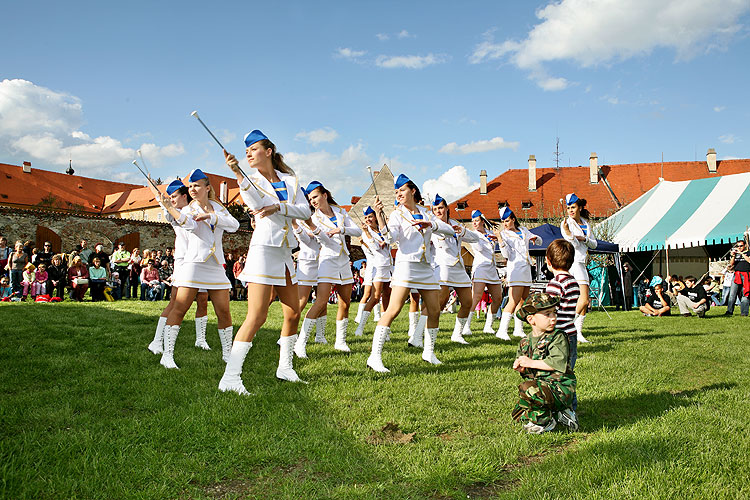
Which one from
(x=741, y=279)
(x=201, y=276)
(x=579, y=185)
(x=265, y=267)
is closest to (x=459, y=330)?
(x=201, y=276)

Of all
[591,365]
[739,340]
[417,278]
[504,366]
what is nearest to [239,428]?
[417,278]

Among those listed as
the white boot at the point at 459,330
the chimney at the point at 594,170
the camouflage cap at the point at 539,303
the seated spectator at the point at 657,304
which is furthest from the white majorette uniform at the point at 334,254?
the chimney at the point at 594,170

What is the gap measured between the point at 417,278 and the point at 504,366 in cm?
150

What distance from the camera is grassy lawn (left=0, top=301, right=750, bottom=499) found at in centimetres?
297

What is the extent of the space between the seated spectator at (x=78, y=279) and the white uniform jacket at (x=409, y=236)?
13288mm

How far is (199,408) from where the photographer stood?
4.17m

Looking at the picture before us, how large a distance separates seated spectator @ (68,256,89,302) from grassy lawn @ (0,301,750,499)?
33.2ft

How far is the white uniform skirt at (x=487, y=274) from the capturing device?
9.56 m

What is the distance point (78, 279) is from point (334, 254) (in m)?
11.8

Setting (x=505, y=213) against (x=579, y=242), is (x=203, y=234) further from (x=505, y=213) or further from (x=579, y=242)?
(x=579, y=242)

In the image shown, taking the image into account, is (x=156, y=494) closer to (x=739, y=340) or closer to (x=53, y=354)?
(x=53, y=354)

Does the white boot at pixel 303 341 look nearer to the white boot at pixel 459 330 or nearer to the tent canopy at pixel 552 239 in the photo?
the white boot at pixel 459 330

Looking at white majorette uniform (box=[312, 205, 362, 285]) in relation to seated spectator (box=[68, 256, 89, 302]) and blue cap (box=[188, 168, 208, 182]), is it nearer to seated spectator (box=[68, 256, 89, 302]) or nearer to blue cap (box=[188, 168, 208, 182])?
blue cap (box=[188, 168, 208, 182])

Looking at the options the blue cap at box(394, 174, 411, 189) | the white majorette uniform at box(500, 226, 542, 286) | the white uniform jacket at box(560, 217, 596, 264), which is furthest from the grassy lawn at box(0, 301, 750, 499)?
the white majorette uniform at box(500, 226, 542, 286)
